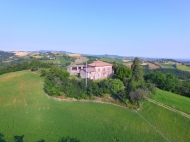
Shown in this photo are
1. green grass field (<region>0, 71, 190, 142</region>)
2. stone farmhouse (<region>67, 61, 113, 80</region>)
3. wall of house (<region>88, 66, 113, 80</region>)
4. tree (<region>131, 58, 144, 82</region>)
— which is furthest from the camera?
wall of house (<region>88, 66, 113, 80</region>)

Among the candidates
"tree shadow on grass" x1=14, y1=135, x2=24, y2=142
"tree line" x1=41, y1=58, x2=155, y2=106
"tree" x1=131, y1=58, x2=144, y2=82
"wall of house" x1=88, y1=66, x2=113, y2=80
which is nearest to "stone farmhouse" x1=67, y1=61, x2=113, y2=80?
"wall of house" x1=88, y1=66, x2=113, y2=80

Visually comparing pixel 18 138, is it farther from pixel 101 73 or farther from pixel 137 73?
pixel 101 73

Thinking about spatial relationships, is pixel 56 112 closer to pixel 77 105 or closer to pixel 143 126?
pixel 77 105

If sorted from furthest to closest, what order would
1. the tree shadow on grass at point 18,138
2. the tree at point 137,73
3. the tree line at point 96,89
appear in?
the tree at point 137,73
the tree line at point 96,89
the tree shadow on grass at point 18,138

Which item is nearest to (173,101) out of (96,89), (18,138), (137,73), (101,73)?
(137,73)

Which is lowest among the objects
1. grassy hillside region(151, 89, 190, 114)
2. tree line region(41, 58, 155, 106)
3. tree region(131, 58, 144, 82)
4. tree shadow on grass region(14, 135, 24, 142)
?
tree shadow on grass region(14, 135, 24, 142)

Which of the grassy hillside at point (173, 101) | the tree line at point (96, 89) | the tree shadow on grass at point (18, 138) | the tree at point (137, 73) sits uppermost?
the tree at point (137, 73)

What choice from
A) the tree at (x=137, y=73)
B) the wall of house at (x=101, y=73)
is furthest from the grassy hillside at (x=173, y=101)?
the wall of house at (x=101, y=73)

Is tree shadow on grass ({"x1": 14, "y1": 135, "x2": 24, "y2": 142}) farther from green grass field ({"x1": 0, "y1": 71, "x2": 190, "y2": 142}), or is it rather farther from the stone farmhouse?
the stone farmhouse

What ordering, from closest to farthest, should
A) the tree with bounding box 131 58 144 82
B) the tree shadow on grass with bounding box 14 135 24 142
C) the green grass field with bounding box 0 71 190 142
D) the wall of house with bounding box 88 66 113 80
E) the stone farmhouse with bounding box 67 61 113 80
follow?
the tree shadow on grass with bounding box 14 135 24 142 < the green grass field with bounding box 0 71 190 142 < the tree with bounding box 131 58 144 82 < the stone farmhouse with bounding box 67 61 113 80 < the wall of house with bounding box 88 66 113 80

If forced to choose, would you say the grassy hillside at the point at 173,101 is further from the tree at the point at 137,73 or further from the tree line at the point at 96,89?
the tree at the point at 137,73
